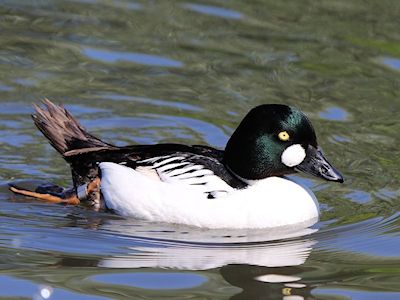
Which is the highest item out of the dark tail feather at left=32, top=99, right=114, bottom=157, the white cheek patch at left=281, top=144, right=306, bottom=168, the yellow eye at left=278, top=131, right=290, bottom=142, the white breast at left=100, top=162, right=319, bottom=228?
the dark tail feather at left=32, top=99, right=114, bottom=157

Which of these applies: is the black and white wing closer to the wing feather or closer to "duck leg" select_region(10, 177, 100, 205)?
the wing feather

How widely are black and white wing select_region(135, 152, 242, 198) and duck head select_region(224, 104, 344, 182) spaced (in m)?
0.16

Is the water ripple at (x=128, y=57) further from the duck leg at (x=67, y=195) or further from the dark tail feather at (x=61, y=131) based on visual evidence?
the duck leg at (x=67, y=195)

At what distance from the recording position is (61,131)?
1004 centimetres

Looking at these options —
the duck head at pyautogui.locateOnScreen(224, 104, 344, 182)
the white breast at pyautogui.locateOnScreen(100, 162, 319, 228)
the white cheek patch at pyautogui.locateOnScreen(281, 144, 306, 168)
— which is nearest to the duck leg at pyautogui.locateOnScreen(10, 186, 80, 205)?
the white breast at pyautogui.locateOnScreen(100, 162, 319, 228)

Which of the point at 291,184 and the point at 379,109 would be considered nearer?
the point at 291,184

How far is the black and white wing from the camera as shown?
9320 millimetres

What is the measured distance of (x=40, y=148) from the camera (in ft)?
36.2

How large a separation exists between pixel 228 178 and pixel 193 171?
0.29 m

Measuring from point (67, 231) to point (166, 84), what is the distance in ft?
12.5

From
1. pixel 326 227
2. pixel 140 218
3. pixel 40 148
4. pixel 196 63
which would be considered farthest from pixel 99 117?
pixel 326 227

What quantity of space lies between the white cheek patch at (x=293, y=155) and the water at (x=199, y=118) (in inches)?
22.3

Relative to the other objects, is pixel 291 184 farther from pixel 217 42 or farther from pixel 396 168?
pixel 217 42

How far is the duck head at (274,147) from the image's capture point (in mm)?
9227
